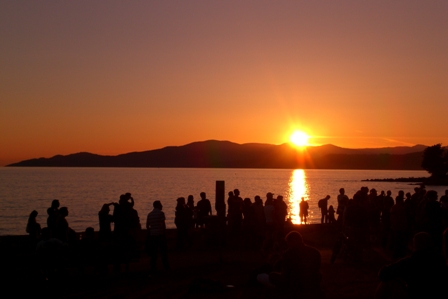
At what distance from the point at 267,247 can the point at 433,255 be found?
10.2 metres

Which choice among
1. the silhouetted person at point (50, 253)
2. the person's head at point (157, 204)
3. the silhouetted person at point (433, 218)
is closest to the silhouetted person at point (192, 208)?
the person's head at point (157, 204)

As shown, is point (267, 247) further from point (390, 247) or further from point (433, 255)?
point (433, 255)

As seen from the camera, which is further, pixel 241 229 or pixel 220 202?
pixel 241 229

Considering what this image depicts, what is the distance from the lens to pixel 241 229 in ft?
56.1

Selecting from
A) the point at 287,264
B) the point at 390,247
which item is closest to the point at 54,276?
the point at 287,264

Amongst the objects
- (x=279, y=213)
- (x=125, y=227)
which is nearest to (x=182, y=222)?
(x=125, y=227)

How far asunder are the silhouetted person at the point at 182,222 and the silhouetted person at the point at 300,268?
284 inches

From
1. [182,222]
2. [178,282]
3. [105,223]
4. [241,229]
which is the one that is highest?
[105,223]

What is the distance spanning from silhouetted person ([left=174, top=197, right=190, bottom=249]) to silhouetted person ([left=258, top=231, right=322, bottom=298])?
722 cm

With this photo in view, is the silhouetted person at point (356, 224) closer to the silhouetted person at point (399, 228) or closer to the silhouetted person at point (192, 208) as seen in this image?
the silhouetted person at point (399, 228)

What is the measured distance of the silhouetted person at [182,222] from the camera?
51.3 feet

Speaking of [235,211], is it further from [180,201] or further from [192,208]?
[180,201]

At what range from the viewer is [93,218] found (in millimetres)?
45562

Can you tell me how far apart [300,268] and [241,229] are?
28.4ft
